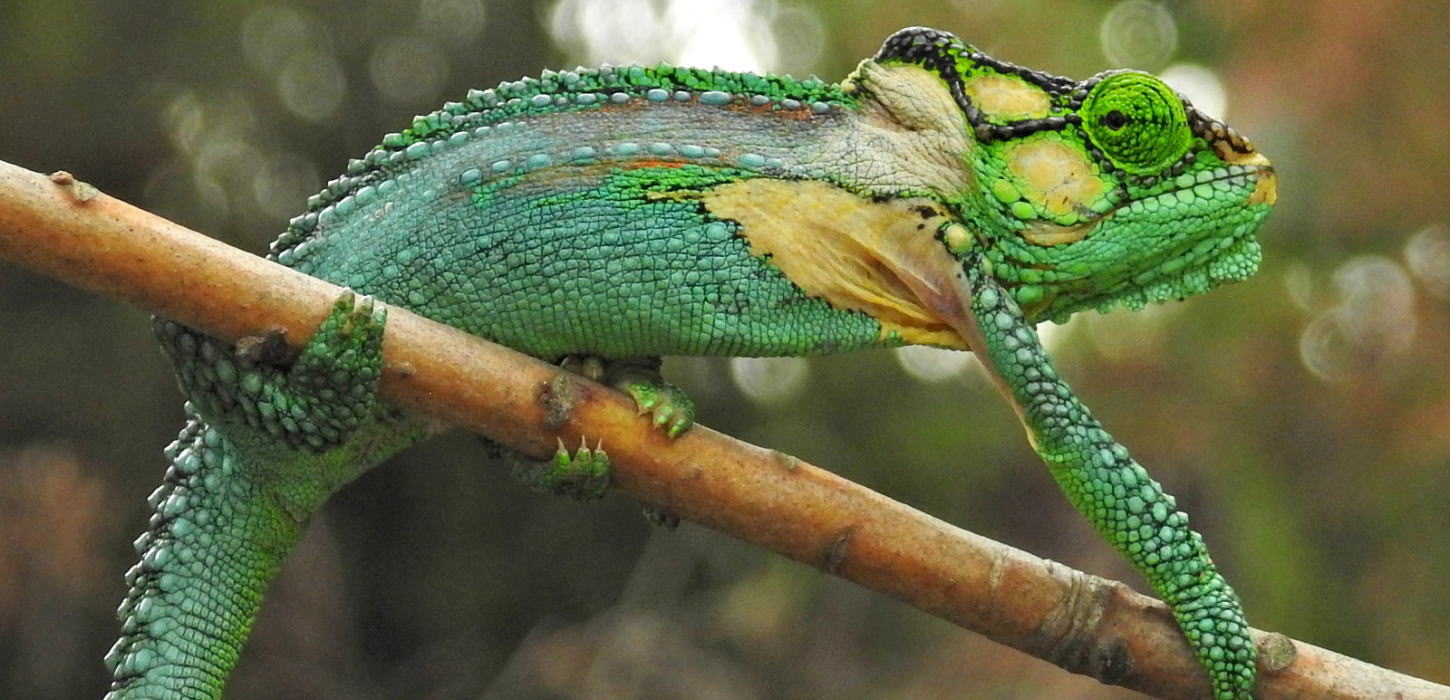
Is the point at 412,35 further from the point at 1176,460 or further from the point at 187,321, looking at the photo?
the point at 187,321

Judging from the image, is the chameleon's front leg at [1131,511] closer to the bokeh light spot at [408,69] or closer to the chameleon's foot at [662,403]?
the chameleon's foot at [662,403]

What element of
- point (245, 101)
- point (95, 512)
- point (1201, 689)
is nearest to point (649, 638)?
point (95, 512)

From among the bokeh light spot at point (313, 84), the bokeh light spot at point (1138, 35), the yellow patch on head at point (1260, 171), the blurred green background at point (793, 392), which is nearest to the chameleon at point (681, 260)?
the yellow patch on head at point (1260, 171)

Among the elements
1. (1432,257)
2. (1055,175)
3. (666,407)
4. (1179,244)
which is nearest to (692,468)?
(666,407)

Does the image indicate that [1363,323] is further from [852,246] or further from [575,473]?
[575,473]

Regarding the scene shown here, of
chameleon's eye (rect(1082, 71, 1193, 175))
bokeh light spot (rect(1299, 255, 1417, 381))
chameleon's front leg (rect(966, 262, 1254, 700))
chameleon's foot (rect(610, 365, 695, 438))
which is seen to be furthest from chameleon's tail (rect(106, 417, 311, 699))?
bokeh light spot (rect(1299, 255, 1417, 381))
